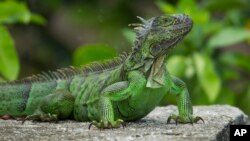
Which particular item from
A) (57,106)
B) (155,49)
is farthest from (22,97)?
(155,49)

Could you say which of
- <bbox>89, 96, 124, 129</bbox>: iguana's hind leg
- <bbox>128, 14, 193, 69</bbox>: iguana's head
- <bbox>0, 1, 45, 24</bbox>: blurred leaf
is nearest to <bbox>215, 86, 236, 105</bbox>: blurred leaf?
<bbox>0, 1, 45, 24</bbox>: blurred leaf

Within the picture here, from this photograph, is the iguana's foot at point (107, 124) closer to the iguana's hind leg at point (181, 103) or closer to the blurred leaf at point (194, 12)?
the iguana's hind leg at point (181, 103)

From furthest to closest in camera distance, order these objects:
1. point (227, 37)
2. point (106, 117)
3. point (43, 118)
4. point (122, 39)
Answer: point (122, 39)
point (227, 37)
point (43, 118)
point (106, 117)

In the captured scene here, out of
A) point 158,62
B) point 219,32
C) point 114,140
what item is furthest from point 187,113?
point 219,32

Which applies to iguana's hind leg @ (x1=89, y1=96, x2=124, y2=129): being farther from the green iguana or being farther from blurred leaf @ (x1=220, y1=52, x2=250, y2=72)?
blurred leaf @ (x1=220, y1=52, x2=250, y2=72)

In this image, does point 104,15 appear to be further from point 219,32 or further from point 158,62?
point 158,62

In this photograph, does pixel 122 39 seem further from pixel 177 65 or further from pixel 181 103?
pixel 181 103
